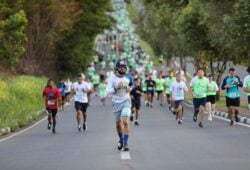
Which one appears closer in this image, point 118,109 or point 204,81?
point 118,109

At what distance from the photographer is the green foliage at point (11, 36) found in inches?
1248

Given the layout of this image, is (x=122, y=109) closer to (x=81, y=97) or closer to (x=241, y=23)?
(x=81, y=97)

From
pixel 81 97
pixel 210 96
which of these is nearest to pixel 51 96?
pixel 81 97

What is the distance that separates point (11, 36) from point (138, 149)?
18049mm

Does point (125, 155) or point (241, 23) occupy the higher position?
point (241, 23)

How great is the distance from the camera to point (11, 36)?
3244cm

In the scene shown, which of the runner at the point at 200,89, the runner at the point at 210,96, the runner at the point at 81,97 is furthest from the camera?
the runner at the point at 210,96

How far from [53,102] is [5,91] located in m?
9.20

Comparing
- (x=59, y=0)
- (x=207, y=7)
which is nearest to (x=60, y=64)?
(x=59, y=0)

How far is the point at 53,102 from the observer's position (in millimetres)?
23016

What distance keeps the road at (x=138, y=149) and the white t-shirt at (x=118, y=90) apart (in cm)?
119

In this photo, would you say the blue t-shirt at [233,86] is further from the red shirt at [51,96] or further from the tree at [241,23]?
the red shirt at [51,96]

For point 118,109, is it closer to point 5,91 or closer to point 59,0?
point 5,91

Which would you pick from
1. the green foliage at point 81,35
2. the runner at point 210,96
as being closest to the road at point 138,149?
the runner at point 210,96
